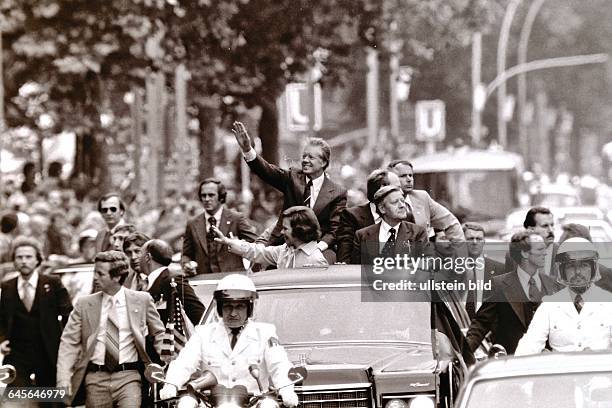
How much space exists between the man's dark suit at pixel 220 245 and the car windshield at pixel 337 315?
14.8ft

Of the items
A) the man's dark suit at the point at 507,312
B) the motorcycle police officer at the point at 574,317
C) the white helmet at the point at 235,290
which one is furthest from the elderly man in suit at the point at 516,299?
the white helmet at the point at 235,290

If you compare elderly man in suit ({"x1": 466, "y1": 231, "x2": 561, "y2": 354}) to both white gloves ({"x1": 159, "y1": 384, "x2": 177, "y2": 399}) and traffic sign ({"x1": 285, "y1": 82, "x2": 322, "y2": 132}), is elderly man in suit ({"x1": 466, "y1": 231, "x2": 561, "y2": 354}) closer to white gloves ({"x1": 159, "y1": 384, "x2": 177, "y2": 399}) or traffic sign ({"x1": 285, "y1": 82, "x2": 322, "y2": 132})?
white gloves ({"x1": 159, "y1": 384, "x2": 177, "y2": 399})

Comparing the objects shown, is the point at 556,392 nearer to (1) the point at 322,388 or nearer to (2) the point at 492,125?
(1) the point at 322,388

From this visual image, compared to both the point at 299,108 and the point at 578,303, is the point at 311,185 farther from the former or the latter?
the point at 299,108

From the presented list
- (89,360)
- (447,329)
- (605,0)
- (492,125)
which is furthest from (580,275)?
(492,125)

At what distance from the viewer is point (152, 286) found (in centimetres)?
1348

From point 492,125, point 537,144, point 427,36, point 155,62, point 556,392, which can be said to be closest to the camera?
point 556,392

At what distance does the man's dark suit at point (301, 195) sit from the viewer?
44.9 ft

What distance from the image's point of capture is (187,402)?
9250mm

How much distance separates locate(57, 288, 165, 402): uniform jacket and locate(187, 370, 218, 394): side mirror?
250 centimetres

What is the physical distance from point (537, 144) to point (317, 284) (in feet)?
316

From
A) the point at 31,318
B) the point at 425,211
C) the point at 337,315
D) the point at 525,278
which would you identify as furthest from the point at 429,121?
the point at 337,315

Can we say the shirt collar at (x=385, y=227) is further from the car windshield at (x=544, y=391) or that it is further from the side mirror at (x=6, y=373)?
the car windshield at (x=544, y=391)

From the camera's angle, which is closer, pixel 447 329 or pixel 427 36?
pixel 447 329
